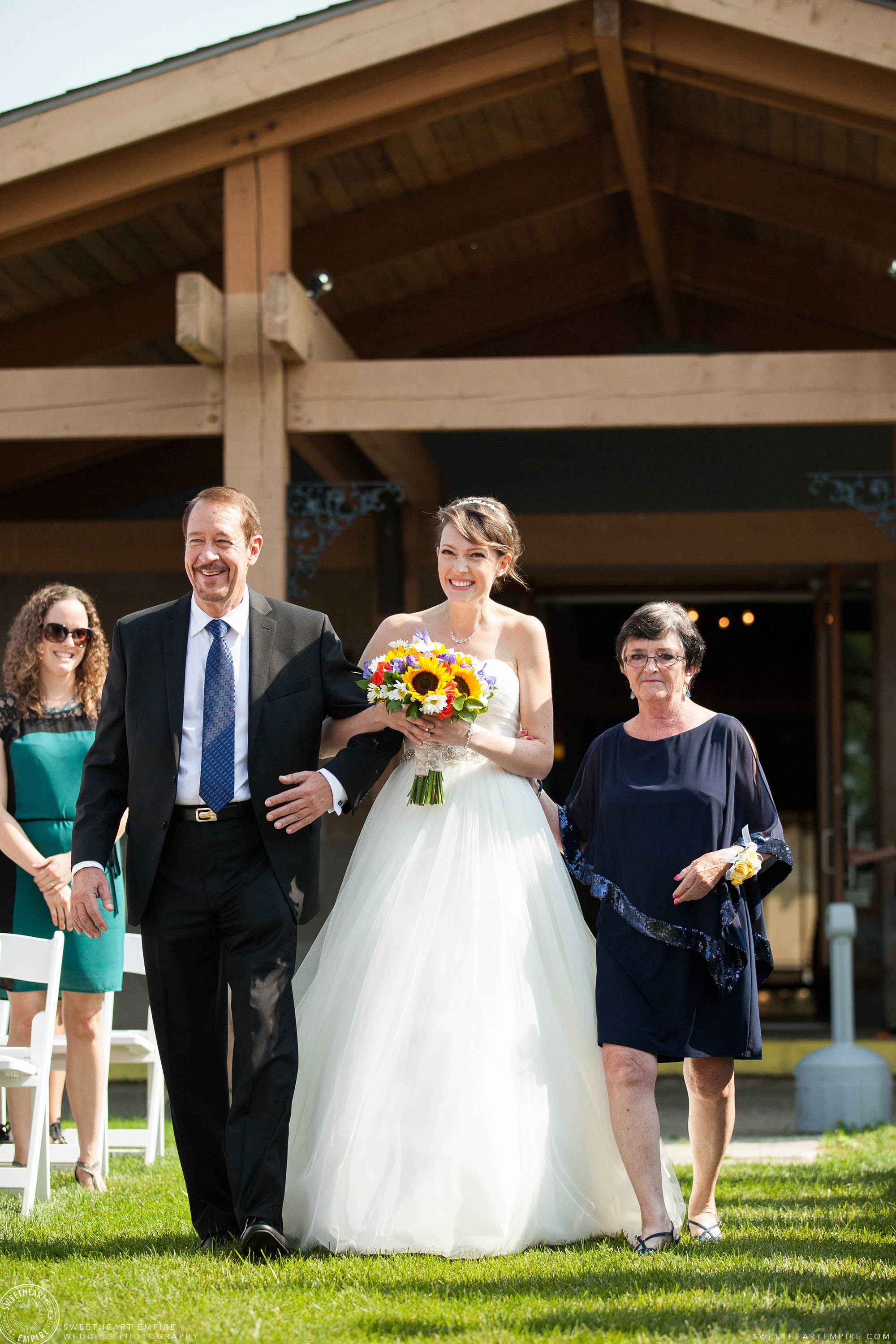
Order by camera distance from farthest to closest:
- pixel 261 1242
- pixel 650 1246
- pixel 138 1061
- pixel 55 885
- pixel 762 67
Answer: pixel 762 67 < pixel 138 1061 < pixel 55 885 < pixel 650 1246 < pixel 261 1242

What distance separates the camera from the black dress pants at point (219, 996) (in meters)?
3.63

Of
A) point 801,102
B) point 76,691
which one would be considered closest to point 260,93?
point 801,102

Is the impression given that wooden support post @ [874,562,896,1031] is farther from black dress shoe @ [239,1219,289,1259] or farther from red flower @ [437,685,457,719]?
black dress shoe @ [239,1219,289,1259]

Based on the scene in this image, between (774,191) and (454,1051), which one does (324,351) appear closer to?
(774,191)

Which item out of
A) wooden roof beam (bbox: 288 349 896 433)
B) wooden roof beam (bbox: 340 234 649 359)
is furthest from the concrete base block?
wooden roof beam (bbox: 340 234 649 359)

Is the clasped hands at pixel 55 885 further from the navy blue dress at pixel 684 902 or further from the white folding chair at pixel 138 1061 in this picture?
the navy blue dress at pixel 684 902

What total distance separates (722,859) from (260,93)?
4511 mm

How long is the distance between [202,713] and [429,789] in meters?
0.71

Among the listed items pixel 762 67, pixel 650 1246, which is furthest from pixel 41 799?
pixel 762 67

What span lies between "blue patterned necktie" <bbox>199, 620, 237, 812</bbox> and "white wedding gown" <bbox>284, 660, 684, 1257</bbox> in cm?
57

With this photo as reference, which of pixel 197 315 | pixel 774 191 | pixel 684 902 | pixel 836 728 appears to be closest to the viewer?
pixel 684 902

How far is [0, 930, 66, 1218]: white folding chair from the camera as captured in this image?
14.3 ft

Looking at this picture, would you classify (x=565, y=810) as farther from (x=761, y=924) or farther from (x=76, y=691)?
(x=76, y=691)

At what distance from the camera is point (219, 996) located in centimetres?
385
